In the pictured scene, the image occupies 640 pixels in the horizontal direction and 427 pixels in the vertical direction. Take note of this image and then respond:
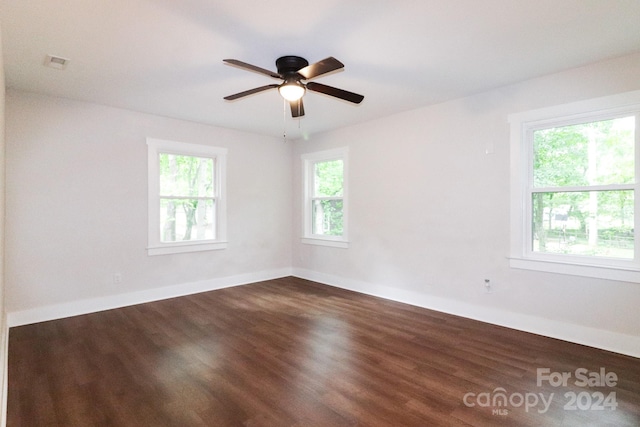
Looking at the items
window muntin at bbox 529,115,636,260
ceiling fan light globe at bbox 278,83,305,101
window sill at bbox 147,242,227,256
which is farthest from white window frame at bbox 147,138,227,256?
window muntin at bbox 529,115,636,260

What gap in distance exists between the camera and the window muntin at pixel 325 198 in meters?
5.31

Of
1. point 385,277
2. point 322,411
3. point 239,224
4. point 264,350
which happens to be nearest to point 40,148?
point 239,224

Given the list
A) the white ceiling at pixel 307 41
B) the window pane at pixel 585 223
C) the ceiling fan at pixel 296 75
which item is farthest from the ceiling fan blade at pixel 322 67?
the window pane at pixel 585 223

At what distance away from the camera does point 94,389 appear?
2.28m

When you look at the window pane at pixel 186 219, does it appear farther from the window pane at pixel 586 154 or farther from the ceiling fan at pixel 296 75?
the window pane at pixel 586 154

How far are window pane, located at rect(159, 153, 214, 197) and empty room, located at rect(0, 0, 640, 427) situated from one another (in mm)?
34

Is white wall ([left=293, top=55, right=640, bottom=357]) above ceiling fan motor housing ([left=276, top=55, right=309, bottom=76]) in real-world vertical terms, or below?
below

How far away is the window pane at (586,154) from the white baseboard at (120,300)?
4.39 m

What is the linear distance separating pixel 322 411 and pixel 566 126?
11.1 feet

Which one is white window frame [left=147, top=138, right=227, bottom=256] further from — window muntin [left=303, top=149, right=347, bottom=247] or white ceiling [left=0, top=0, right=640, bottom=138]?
window muntin [left=303, top=149, right=347, bottom=247]

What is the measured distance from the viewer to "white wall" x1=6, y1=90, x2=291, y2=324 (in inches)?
141

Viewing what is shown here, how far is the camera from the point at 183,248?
4770mm

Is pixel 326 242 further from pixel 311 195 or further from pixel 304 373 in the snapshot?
pixel 304 373

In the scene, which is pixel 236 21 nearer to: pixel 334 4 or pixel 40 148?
pixel 334 4
